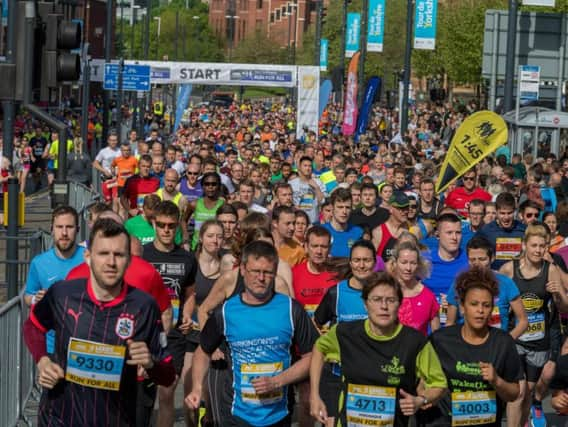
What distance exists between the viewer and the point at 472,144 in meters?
17.8

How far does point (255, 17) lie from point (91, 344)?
171m

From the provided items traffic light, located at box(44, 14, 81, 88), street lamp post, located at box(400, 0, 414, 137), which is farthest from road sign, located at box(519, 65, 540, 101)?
traffic light, located at box(44, 14, 81, 88)

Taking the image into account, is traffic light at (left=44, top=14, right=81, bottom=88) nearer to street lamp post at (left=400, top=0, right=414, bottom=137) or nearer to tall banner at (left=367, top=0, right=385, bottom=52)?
street lamp post at (left=400, top=0, right=414, bottom=137)

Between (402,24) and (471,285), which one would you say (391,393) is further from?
(402,24)

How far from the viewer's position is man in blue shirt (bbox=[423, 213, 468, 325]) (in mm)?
10453

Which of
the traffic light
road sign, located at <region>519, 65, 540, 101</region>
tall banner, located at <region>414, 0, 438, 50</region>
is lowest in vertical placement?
the traffic light

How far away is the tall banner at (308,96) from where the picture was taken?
126ft

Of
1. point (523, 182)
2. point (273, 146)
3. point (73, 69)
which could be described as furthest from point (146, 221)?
point (273, 146)

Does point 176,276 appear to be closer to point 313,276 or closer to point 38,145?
point 313,276

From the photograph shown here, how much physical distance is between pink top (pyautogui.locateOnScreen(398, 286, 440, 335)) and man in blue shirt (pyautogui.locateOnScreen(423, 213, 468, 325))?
140cm

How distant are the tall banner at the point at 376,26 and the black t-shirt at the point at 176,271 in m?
33.4

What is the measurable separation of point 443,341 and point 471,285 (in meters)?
0.33

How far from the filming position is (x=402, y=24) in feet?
270

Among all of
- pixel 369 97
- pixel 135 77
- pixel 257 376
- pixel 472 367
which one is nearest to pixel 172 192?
pixel 257 376
